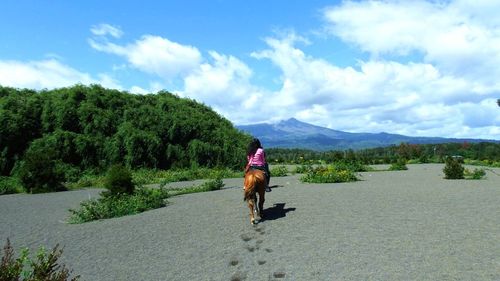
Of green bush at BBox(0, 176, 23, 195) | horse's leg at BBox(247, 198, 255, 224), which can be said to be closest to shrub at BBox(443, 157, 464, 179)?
horse's leg at BBox(247, 198, 255, 224)

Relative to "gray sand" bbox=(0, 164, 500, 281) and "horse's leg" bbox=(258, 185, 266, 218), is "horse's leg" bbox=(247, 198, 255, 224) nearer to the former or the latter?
"gray sand" bbox=(0, 164, 500, 281)

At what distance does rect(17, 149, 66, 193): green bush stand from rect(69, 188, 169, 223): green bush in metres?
8.05

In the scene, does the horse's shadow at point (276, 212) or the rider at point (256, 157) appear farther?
the rider at point (256, 157)

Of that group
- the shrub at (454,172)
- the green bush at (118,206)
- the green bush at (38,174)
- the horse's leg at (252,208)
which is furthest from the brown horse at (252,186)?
the green bush at (38,174)

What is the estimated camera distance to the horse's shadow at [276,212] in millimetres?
11491

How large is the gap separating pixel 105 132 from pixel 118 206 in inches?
775

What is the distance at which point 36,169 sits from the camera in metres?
21.1

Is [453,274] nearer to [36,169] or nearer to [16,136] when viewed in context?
[36,169]

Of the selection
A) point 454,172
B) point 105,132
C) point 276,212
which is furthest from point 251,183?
point 105,132

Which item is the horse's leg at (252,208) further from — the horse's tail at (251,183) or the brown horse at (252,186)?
the horse's tail at (251,183)

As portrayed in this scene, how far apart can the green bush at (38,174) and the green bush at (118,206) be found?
805 cm

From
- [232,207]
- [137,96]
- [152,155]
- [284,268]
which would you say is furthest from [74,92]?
[284,268]

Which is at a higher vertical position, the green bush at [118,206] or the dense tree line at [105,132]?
the dense tree line at [105,132]

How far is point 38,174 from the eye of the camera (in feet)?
69.6
